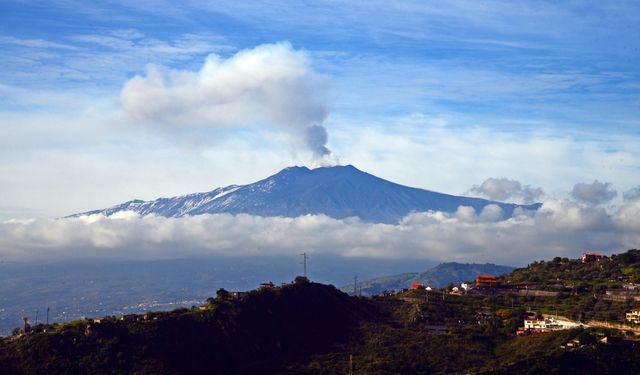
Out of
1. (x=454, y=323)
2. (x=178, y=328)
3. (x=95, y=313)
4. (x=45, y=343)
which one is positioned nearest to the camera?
(x=45, y=343)

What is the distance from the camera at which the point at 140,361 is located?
191 feet

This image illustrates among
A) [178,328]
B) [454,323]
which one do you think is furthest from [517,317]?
[178,328]

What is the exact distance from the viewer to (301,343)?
6988 cm

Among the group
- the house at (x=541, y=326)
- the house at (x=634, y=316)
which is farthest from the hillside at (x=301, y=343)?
the house at (x=634, y=316)

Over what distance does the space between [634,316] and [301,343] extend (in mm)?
30044

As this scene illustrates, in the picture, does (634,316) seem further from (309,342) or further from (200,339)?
(200,339)

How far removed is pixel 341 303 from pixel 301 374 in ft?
63.6

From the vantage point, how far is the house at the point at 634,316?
251ft

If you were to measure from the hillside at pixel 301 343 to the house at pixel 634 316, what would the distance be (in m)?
8.05

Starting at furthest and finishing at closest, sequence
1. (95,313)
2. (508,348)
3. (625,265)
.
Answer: (95,313) → (625,265) → (508,348)

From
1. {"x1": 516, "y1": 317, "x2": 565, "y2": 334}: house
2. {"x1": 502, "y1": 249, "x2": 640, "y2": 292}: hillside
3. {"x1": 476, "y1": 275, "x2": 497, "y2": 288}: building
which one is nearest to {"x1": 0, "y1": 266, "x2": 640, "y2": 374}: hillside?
{"x1": 516, "y1": 317, "x2": 565, "y2": 334}: house

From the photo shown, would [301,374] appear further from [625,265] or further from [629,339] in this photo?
[625,265]

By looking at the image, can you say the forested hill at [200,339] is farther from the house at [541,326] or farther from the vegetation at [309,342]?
the house at [541,326]

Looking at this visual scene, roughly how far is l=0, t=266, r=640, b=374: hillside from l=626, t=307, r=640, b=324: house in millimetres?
8051
